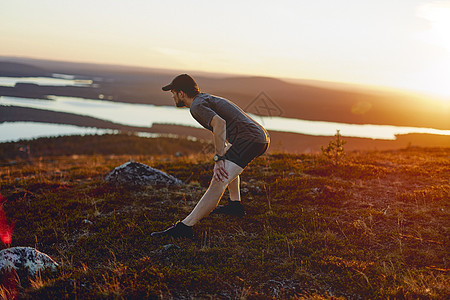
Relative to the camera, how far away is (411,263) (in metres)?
4.92

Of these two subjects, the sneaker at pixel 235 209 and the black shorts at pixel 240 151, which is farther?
the sneaker at pixel 235 209

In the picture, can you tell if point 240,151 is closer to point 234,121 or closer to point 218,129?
point 234,121

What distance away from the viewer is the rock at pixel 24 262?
428 centimetres

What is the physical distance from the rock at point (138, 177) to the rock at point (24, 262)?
15.3 ft

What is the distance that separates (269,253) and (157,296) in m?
2.04

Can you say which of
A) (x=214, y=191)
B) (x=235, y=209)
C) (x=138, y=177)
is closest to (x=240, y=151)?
(x=214, y=191)

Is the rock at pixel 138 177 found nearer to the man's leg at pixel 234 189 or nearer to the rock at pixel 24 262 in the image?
the man's leg at pixel 234 189

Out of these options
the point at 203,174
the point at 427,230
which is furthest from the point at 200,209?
the point at 203,174

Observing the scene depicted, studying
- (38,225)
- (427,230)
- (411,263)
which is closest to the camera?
(411,263)

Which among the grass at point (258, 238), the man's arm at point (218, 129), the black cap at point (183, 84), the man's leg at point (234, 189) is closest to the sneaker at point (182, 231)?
the grass at point (258, 238)

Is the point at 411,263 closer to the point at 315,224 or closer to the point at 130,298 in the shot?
the point at 315,224

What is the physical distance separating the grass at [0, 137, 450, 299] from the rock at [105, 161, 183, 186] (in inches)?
16.5

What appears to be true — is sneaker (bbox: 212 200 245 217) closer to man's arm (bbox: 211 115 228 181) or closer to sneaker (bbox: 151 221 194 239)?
sneaker (bbox: 151 221 194 239)

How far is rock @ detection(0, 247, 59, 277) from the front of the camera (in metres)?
4.28
